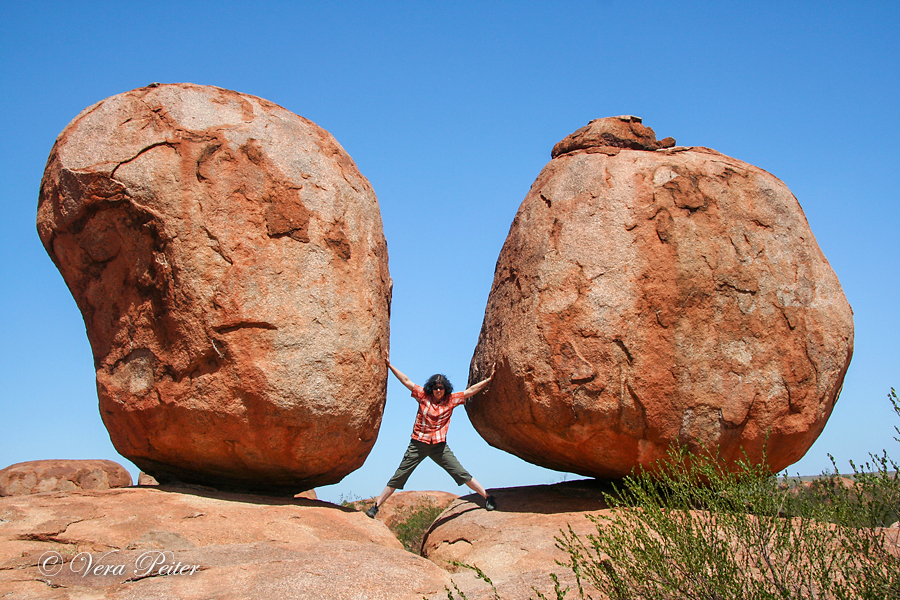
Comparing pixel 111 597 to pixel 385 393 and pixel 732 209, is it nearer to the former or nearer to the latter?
pixel 385 393

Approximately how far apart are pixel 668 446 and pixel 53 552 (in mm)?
3990

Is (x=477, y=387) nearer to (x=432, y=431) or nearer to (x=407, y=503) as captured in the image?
(x=432, y=431)

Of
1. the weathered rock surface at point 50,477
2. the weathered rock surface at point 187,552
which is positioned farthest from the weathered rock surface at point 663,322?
the weathered rock surface at point 50,477

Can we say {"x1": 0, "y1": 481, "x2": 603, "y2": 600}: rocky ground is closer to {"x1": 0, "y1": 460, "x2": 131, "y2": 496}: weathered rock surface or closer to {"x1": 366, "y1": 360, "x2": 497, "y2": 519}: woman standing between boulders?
{"x1": 366, "y1": 360, "x2": 497, "y2": 519}: woman standing between boulders

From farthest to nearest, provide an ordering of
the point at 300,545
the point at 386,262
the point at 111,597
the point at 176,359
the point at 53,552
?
the point at 386,262
the point at 176,359
the point at 300,545
the point at 53,552
the point at 111,597

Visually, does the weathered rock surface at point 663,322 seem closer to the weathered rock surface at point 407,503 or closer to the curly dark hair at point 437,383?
the curly dark hair at point 437,383

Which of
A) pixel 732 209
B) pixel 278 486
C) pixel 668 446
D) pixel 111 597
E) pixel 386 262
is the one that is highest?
pixel 732 209

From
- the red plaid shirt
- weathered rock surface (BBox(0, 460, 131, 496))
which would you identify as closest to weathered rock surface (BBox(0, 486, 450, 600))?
the red plaid shirt

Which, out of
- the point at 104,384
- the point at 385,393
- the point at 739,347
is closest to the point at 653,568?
the point at 739,347

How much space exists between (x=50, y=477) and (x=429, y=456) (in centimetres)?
397

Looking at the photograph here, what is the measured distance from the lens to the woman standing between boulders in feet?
19.6

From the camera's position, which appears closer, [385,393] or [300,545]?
[300,545]

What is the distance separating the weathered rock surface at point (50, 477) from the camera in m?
7.23

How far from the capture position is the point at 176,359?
5199 mm
